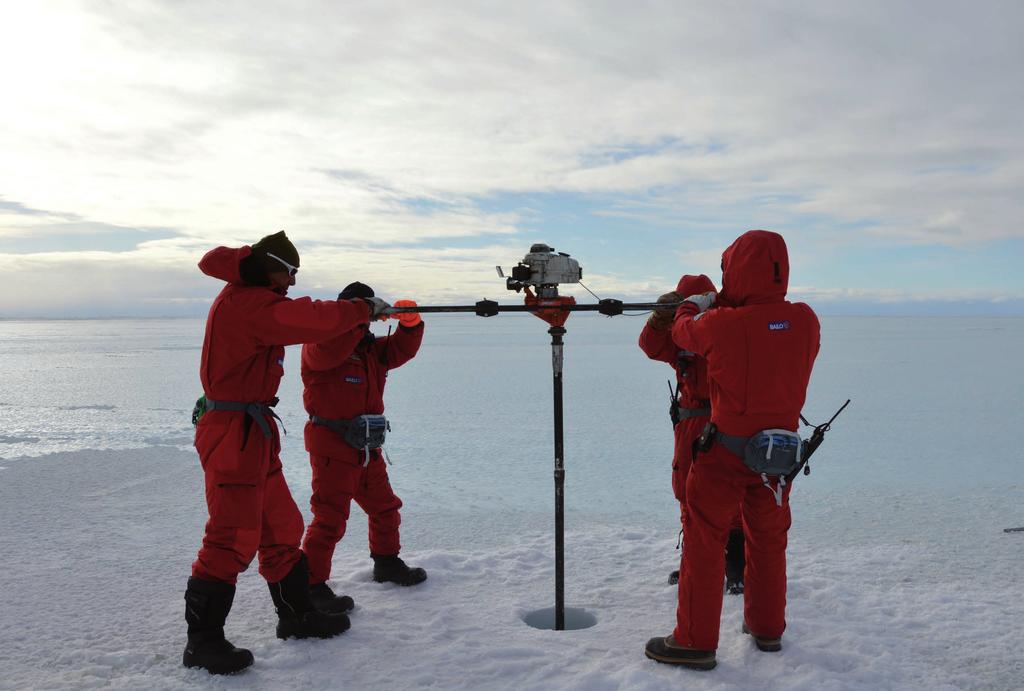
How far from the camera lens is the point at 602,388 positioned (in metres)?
14.6

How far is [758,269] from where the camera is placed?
10.1 feet

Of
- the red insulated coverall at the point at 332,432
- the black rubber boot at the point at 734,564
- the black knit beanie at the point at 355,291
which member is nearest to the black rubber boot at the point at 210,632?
the red insulated coverall at the point at 332,432

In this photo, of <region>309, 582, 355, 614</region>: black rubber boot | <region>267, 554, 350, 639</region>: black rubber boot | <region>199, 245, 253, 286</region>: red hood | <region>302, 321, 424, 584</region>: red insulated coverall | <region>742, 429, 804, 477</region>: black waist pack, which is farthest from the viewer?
<region>302, 321, 424, 584</region>: red insulated coverall

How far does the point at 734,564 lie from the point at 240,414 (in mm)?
2828

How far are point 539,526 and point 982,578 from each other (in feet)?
9.24

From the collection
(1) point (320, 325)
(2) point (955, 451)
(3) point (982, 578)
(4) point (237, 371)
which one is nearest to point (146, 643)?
(4) point (237, 371)

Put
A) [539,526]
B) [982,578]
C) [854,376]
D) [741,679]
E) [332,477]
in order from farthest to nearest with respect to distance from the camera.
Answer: [854,376]
[539,526]
[982,578]
[332,477]
[741,679]

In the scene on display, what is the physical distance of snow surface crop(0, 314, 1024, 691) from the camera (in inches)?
124

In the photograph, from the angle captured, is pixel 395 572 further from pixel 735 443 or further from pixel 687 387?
pixel 735 443

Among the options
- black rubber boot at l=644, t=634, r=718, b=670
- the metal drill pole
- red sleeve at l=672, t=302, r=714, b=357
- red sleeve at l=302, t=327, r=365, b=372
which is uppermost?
red sleeve at l=672, t=302, r=714, b=357

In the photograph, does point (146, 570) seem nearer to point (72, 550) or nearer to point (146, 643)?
point (72, 550)

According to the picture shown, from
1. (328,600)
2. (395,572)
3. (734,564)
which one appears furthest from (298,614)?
(734,564)

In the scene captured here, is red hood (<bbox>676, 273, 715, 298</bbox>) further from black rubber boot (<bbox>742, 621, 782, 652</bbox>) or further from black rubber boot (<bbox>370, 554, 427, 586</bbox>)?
black rubber boot (<bbox>370, 554, 427, 586</bbox>)

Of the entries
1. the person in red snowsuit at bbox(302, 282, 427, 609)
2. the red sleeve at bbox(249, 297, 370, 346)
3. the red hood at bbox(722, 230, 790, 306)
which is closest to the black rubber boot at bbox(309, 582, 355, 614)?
the person in red snowsuit at bbox(302, 282, 427, 609)
